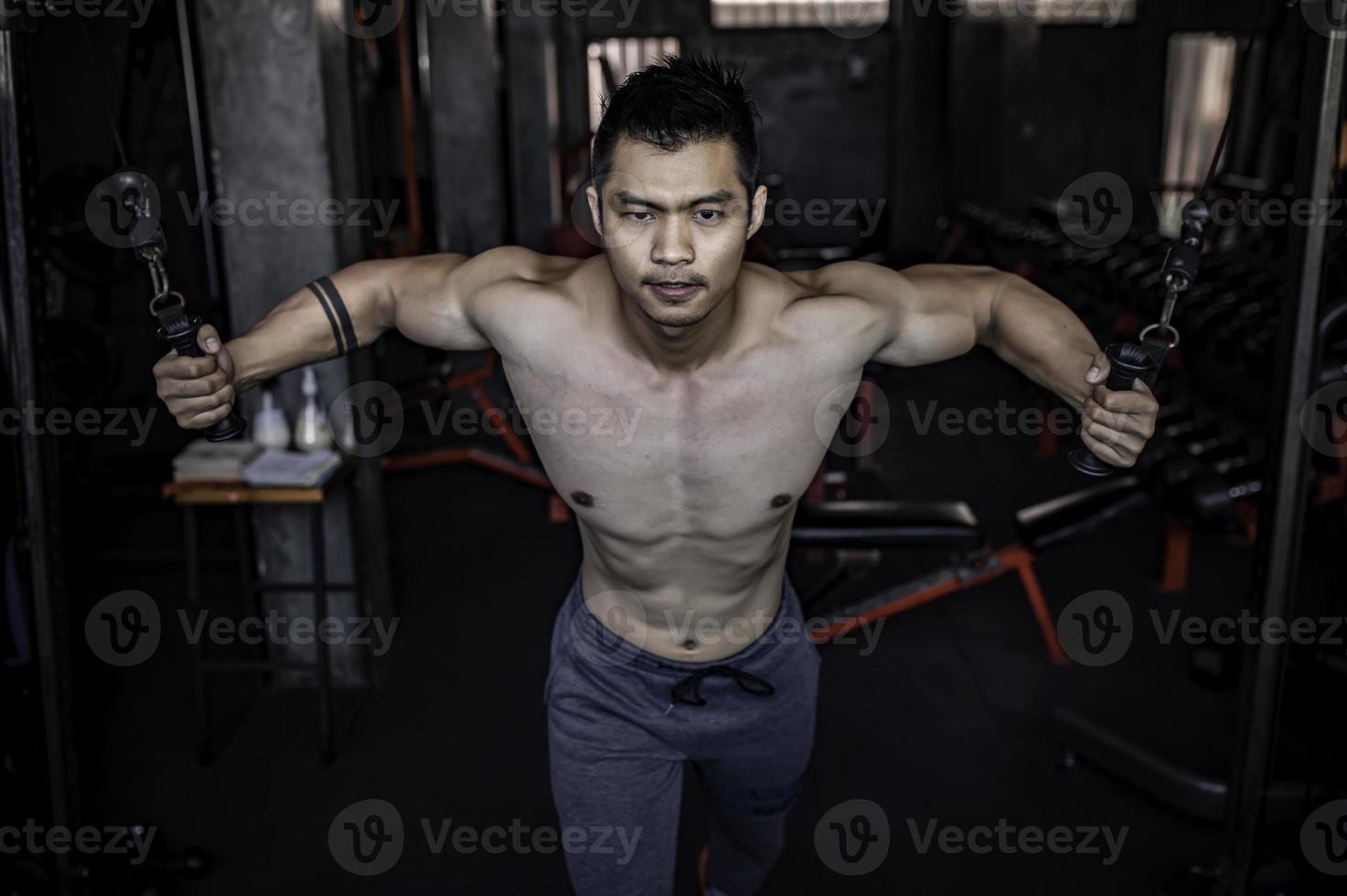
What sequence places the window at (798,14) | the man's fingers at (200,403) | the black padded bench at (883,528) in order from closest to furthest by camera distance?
the man's fingers at (200,403) → the black padded bench at (883,528) → the window at (798,14)

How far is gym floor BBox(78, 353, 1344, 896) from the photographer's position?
8.23 feet

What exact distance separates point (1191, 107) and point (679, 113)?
36.8 feet

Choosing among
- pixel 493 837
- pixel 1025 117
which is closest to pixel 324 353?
pixel 493 837

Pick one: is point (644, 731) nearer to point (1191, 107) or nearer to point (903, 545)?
point (903, 545)

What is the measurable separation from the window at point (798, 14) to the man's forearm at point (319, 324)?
9692 mm

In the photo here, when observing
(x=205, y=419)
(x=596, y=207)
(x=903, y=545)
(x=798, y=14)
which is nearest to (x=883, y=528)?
(x=903, y=545)

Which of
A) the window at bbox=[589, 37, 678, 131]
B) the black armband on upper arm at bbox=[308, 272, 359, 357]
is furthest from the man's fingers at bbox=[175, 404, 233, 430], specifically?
the window at bbox=[589, 37, 678, 131]

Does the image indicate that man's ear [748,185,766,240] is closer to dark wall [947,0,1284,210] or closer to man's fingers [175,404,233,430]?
man's fingers [175,404,233,430]

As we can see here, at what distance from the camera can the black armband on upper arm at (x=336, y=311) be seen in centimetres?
170

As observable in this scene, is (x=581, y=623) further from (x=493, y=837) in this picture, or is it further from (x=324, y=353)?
(x=493, y=837)

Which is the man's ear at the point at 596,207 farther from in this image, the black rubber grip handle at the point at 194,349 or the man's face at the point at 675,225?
the black rubber grip handle at the point at 194,349

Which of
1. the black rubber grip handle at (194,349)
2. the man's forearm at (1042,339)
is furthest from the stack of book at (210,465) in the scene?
the man's forearm at (1042,339)

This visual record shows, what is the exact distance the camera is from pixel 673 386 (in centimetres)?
173

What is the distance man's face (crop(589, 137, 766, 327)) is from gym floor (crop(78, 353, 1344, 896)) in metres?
1.46
